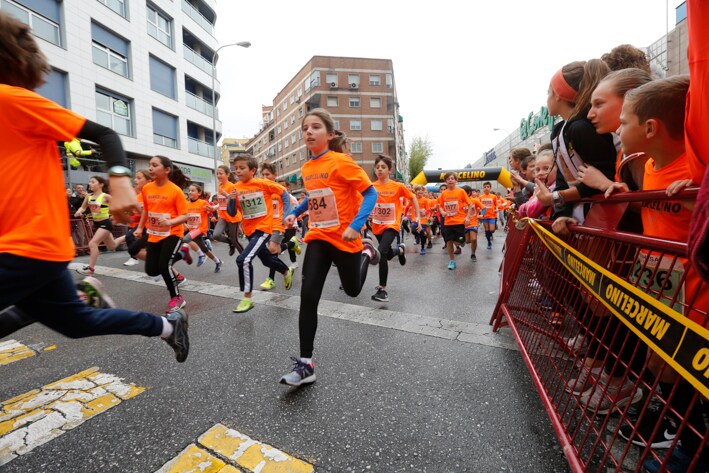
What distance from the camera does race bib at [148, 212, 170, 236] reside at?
14.7 feet

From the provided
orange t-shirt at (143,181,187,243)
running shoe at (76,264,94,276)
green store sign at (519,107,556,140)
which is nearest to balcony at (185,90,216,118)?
running shoe at (76,264,94,276)

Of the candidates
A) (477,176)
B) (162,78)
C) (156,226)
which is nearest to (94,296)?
(156,226)

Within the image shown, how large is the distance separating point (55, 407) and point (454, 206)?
7370mm

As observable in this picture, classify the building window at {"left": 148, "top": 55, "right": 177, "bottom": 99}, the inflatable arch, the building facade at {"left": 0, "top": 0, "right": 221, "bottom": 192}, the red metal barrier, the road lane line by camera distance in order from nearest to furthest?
the red metal barrier, the road lane line, the building facade at {"left": 0, "top": 0, "right": 221, "bottom": 192}, the building window at {"left": 148, "top": 55, "right": 177, "bottom": 99}, the inflatable arch

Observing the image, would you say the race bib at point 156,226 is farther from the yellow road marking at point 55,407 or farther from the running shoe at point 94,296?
the running shoe at point 94,296

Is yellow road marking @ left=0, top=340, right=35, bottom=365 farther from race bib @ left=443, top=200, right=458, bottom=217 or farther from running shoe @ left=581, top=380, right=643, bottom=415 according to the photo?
race bib @ left=443, top=200, right=458, bottom=217

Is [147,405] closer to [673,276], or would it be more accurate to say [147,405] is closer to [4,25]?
[4,25]

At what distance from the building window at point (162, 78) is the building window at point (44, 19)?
552cm

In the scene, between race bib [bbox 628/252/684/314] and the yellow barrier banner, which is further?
race bib [bbox 628/252/684/314]

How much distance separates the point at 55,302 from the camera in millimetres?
1745

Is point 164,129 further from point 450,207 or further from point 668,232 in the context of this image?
point 668,232

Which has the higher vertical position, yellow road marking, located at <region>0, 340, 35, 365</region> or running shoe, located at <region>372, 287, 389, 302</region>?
running shoe, located at <region>372, 287, 389, 302</region>

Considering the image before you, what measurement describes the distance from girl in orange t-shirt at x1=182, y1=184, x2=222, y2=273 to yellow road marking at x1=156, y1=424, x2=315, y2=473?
20.2 feet

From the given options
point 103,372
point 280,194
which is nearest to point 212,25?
point 280,194
